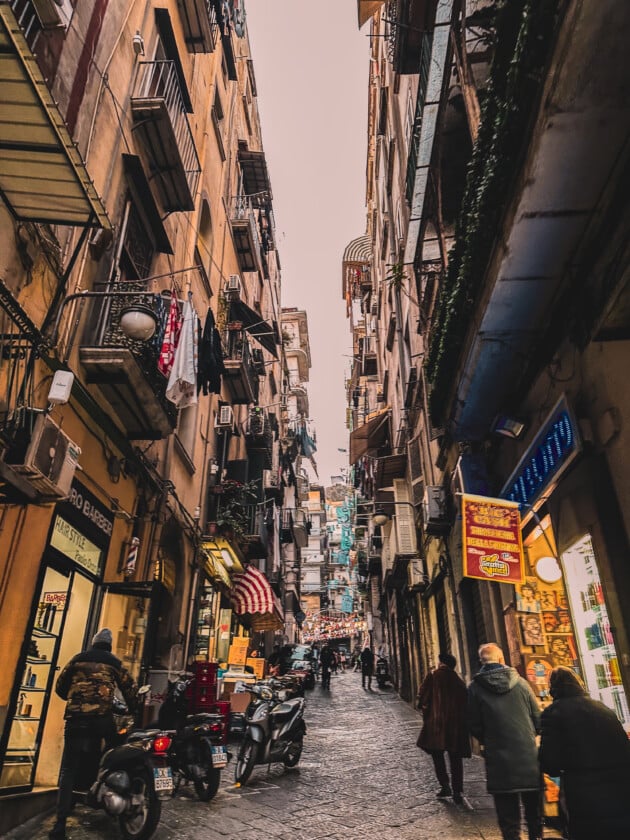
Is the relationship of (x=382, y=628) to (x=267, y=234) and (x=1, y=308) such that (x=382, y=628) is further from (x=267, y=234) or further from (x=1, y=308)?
(x=1, y=308)

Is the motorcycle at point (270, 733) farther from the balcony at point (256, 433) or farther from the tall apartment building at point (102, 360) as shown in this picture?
the balcony at point (256, 433)

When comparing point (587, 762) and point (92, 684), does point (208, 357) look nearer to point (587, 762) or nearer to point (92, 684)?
point (92, 684)

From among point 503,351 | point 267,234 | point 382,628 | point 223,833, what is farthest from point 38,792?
point 382,628

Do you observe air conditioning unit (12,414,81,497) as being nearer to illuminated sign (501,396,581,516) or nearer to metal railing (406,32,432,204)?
illuminated sign (501,396,581,516)

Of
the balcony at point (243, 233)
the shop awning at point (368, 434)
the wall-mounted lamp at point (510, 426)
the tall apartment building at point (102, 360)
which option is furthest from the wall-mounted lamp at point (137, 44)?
the shop awning at point (368, 434)

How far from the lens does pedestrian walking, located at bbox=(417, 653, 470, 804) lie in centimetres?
598

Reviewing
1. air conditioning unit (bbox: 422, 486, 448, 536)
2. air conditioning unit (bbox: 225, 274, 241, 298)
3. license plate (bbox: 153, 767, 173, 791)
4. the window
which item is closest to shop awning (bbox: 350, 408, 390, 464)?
air conditioning unit (bbox: 225, 274, 241, 298)

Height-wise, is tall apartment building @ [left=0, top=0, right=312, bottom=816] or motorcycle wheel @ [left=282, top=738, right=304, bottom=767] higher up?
tall apartment building @ [left=0, top=0, right=312, bottom=816]

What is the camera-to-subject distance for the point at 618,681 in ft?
15.7

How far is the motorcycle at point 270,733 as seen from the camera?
7.00 m

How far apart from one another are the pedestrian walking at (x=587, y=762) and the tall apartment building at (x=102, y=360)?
4464 mm

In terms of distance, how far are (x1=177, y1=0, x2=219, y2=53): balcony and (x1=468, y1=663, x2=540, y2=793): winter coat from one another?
560 inches

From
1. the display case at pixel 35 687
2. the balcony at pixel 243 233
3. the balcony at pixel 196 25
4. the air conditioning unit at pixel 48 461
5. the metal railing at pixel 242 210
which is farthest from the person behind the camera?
the metal railing at pixel 242 210

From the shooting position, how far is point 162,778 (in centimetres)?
468
